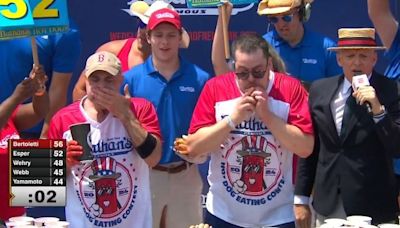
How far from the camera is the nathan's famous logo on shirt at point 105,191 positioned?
4133 millimetres

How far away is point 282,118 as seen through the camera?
13.6ft

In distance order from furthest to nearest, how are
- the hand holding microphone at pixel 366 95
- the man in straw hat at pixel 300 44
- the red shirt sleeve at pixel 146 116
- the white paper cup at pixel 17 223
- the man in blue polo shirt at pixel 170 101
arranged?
1. the man in straw hat at pixel 300 44
2. the man in blue polo shirt at pixel 170 101
3. the red shirt sleeve at pixel 146 116
4. the hand holding microphone at pixel 366 95
5. the white paper cup at pixel 17 223

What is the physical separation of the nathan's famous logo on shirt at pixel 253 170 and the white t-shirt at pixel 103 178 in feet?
1.55

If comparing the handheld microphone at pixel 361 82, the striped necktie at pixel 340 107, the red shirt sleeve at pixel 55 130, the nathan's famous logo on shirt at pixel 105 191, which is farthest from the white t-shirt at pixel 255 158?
the red shirt sleeve at pixel 55 130

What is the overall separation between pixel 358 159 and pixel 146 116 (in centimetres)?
108

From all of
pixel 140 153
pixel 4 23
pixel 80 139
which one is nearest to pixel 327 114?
pixel 140 153

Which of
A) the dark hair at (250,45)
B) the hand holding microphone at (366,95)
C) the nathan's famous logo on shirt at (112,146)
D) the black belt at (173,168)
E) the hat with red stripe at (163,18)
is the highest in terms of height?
the hat with red stripe at (163,18)

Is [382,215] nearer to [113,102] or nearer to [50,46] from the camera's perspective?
[113,102]

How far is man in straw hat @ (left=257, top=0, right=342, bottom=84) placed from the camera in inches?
213

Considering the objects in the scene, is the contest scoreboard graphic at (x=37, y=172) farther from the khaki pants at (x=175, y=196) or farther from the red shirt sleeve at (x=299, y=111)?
the khaki pants at (x=175, y=196)

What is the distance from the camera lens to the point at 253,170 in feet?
13.7

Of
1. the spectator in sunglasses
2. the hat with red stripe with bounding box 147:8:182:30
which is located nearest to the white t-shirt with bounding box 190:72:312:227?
the hat with red stripe with bounding box 147:8:182:30

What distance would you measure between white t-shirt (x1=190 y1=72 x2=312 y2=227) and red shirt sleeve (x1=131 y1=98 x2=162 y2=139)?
0.19 meters

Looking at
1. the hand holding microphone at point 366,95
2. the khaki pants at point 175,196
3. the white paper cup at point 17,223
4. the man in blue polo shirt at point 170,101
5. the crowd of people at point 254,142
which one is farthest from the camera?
the khaki pants at point 175,196
